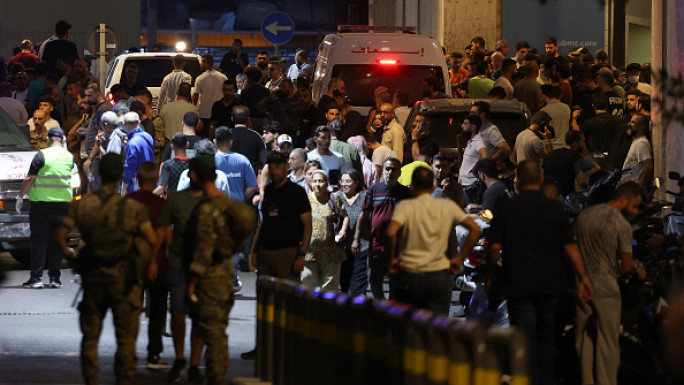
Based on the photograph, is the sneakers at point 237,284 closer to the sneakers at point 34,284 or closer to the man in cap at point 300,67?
the sneakers at point 34,284

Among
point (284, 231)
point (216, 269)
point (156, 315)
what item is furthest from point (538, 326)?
point (156, 315)

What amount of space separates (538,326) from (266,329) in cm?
211

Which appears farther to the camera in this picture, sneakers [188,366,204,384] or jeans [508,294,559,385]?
sneakers [188,366,204,384]

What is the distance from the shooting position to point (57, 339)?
12773mm

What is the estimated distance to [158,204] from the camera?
37.0 feet

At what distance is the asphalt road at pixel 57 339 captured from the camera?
438 inches

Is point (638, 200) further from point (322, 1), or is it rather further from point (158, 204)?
point (322, 1)

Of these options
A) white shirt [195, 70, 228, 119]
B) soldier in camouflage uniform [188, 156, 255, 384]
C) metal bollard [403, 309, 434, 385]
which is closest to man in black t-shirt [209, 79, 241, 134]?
white shirt [195, 70, 228, 119]

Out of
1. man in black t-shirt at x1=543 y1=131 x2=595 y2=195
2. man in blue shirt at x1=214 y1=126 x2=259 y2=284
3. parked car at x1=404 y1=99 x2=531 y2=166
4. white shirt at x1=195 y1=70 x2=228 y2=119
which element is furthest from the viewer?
white shirt at x1=195 y1=70 x2=228 y2=119

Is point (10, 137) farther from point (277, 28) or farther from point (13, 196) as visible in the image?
point (277, 28)

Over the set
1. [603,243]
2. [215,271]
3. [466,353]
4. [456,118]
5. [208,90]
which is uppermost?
[208,90]

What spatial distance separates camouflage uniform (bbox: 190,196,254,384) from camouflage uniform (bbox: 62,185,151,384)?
0.46 meters

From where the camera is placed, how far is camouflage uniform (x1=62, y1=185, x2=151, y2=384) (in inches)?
382

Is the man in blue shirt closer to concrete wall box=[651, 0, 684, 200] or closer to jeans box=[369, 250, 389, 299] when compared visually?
jeans box=[369, 250, 389, 299]
